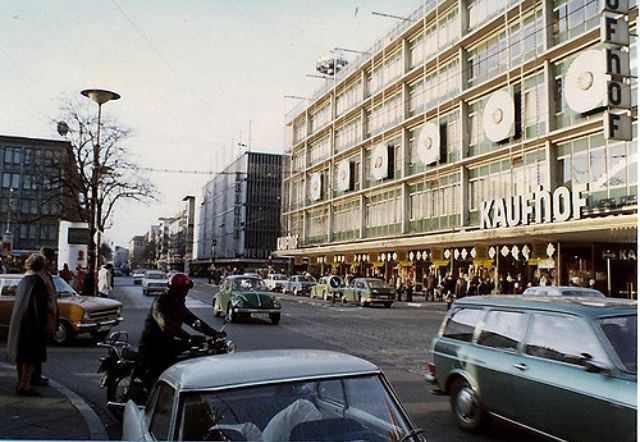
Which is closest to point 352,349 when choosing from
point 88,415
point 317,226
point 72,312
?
point 72,312

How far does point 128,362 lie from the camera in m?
6.03

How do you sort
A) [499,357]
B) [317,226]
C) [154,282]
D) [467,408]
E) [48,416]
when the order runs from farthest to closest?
[317,226]
[154,282]
[48,416]
[467,408]
[499,357]

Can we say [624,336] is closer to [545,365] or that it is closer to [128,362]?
[545,365]

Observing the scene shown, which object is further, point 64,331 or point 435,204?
point 435,204

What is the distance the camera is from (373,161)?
41.7m

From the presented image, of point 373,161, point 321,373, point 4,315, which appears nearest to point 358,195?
point 373,161

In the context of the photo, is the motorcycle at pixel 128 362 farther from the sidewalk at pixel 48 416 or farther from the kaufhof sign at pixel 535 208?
the kaufhof sign at pixel 535 208

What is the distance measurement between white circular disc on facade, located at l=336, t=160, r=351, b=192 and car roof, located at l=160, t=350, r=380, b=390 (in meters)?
42.9

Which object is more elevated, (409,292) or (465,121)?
(465,121)

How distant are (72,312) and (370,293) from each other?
17960 millimetres

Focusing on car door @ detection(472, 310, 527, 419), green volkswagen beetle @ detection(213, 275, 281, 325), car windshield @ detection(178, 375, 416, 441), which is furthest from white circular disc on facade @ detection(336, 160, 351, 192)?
car windshield @ detection(178, 375, 416, 441)

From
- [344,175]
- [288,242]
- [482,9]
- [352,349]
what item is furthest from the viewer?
[288,242]

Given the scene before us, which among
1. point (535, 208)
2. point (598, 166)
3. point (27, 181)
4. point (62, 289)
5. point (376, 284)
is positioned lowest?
point (376, 284)

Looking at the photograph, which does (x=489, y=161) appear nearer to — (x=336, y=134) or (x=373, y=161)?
(x=373, y=161)
